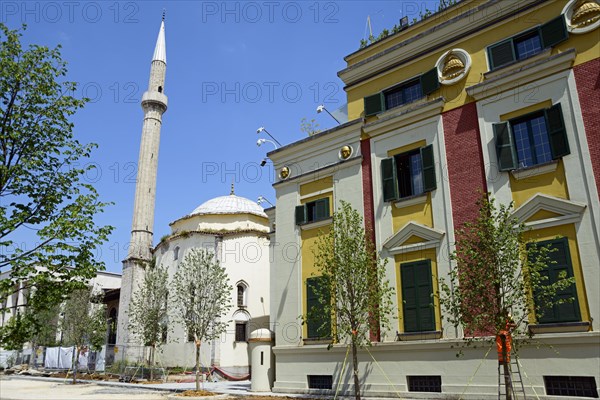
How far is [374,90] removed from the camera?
19531 mm

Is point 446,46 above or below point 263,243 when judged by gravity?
above

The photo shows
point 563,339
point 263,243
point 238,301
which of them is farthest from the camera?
point 263,243

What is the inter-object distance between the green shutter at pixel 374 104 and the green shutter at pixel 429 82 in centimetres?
181

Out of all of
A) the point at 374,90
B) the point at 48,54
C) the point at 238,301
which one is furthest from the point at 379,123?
the point at 238,301

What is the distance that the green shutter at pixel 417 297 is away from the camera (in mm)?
15711

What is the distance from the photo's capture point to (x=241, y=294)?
120 ft

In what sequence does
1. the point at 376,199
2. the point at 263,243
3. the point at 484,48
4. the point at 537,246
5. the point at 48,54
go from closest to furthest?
the point at 48,54 → the point at 537,246 → the point at 484,48 → the point at 376,199 → the point at 263,243

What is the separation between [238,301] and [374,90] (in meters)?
22.1

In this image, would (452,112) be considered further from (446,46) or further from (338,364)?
(338,364)

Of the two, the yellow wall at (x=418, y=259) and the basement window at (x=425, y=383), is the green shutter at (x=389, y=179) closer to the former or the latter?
the yellow wall at (x=418, y=259)

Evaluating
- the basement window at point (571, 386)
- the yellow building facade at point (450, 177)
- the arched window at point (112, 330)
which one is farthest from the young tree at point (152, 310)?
the basement window at point (571, 386)

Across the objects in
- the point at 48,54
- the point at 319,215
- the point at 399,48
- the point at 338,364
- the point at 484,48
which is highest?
the point at 399,48

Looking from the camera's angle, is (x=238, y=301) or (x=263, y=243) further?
(x=263, y=243)

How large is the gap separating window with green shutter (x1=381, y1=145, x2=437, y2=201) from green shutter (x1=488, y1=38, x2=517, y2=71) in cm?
352
